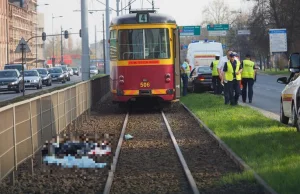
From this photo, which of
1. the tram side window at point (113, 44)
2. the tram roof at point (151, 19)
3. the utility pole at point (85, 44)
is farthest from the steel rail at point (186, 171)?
the utility pole at point (85, 44)

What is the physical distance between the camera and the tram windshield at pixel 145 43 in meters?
22.2

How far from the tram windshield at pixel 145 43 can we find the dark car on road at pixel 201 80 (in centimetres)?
1344

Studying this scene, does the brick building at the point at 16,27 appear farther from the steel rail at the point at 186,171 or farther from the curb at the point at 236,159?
the steel rail at the point at 186,171

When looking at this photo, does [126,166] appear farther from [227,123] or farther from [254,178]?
[227,123]

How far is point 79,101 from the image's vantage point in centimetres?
2069

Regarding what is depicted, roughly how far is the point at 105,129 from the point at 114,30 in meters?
5.35

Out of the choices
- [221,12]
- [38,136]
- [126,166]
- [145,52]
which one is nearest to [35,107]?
[38,136]

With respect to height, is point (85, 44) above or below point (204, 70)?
above

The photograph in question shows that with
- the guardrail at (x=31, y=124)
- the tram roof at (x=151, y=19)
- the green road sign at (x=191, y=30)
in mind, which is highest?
the green road sign at (x=191, y=30)

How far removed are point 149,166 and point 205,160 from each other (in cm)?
119

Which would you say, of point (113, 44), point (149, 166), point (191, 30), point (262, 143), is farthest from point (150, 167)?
point (191, 30)

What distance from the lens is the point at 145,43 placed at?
22.2 meters

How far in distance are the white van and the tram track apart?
23.8 metres

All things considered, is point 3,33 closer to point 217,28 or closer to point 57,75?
point 57,75
